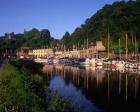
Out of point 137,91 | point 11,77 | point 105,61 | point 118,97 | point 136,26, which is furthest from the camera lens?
point 136,26

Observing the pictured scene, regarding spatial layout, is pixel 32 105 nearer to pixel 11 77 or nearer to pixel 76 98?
pixel 11 77

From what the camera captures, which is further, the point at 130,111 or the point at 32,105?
the point at 130,111

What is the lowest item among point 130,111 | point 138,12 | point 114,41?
point 130,111

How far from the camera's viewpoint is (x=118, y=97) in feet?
144

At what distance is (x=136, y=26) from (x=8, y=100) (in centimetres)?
11658

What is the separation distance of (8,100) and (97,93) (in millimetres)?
25051

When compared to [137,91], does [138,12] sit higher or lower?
higher

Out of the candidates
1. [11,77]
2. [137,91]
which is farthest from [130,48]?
[11,77]

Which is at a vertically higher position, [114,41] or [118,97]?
[114,41]

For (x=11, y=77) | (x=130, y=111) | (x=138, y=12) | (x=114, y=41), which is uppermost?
(x=138, y=12)

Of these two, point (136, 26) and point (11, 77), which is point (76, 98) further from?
point (136, 26)

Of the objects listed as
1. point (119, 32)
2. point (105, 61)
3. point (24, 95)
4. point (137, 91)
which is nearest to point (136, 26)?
point (119, 32)

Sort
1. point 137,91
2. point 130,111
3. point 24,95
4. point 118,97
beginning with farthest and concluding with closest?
point 137,91, point 118,97, point 130,111, point 24,95

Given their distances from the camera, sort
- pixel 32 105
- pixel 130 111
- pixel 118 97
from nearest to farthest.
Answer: pixel 32 105 < pixel 130 111 < pixel 118 97
